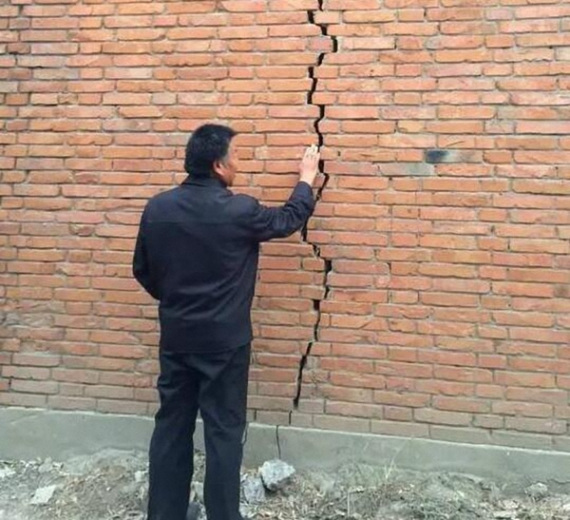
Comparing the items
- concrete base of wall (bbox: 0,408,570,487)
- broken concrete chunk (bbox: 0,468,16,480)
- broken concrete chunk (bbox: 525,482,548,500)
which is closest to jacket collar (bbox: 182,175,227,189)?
concrete base of wall (bbox: 0,408,570,487)

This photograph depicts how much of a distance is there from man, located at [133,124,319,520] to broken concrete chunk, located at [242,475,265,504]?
47 cm

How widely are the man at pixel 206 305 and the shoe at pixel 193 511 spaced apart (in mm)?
169

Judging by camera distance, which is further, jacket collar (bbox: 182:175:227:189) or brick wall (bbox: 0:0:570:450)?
brick wall (bbox: 0:0:570:450)

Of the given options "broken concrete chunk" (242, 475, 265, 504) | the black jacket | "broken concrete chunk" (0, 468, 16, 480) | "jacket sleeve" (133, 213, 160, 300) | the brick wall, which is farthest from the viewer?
"broken concrete chunk" (0, 468, 16, 480)

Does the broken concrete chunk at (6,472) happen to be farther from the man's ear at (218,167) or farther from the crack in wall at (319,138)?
the man's ear at (218,167)

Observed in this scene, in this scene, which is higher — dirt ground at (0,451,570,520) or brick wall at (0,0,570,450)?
brick wall at (0,0,570,450)

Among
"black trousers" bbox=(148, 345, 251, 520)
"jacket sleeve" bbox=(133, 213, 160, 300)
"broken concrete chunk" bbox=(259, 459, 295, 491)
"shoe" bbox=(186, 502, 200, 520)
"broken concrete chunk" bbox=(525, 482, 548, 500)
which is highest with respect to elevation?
"jacket sleeve" bbox=(133, 213, 160, 300)

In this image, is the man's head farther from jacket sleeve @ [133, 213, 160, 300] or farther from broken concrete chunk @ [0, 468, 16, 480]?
broken concrete chunk @ [0, 468, 16, 480]

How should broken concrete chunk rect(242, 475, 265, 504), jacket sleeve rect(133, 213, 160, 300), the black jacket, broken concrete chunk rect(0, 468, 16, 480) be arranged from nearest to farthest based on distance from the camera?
the black jacket, jacket sleeve rect(133, 213, 160, 300), broken concrete chunk rect(242, 475, 265, 504), broken concrete chunk rect(0, 468, 16, 480)

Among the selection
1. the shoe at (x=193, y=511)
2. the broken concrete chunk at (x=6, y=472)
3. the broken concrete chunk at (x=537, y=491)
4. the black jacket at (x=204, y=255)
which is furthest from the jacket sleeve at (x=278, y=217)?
the broken concrete chunk at (x=6, y=472)

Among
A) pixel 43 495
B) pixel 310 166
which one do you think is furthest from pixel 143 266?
pixel 43 495

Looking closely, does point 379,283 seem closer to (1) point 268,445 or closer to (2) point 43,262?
(1) point 268,445

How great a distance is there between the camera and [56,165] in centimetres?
398

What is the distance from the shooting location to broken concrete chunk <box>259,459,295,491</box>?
3.67 meters
